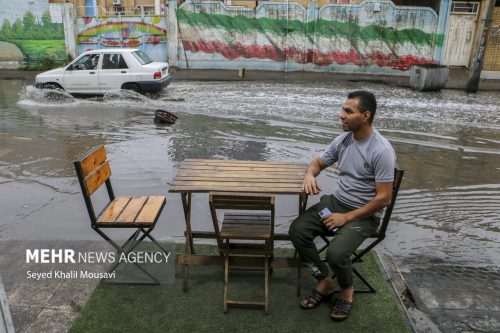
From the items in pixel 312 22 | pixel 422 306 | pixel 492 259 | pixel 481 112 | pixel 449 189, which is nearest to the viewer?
pixel 422 306

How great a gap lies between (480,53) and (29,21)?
736 inches

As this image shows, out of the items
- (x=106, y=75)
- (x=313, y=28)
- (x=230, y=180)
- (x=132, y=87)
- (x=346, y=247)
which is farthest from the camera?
(x=313, y=28)

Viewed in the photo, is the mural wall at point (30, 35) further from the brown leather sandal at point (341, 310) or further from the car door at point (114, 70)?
the brown leather sandal at point (341, 310)

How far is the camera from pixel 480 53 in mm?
15133

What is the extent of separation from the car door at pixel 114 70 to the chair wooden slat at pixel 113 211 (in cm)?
934

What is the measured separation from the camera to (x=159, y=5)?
23.0 meters

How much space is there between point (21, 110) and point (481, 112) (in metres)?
12.6

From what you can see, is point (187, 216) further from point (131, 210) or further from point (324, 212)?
point (324, 212)

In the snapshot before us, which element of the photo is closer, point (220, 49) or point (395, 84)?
point (395, 84)

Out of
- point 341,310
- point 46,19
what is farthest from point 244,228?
point 46,19

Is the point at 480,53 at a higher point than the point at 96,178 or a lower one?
higher

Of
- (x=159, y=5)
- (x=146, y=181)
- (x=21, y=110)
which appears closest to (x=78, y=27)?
(x=159, y=5)

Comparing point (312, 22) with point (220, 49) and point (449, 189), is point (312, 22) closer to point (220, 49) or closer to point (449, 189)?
point (220, 49)

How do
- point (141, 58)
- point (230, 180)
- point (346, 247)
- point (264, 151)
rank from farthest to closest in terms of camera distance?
point (141, 58) → point (264, 151) → point (230, 180) → point (346, 247)
